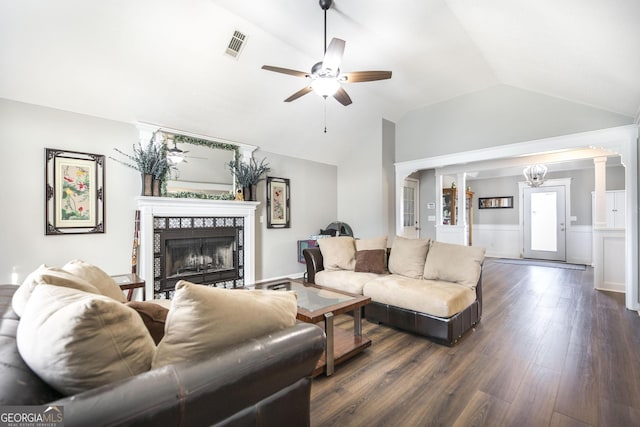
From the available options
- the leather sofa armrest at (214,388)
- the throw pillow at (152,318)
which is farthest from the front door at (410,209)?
the throw pillow at (152,318)

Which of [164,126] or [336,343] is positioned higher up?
[164,126]

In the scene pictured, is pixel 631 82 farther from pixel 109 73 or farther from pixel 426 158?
pixel 109 73

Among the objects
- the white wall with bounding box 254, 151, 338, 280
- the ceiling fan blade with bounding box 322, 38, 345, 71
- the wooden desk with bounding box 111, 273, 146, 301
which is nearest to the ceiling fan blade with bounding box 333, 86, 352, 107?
the ceiling fan blade with bounding box 322, 38, 345, 71

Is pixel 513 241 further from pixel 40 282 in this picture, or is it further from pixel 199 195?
pixel 40 282

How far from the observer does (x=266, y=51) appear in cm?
374

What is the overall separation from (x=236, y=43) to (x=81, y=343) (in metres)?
3.63

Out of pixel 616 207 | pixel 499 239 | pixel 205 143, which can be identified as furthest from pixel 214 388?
pixel 499 239

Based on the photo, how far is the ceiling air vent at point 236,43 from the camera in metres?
3.42

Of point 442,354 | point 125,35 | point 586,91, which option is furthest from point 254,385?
point 586,91

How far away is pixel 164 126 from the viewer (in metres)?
4.07

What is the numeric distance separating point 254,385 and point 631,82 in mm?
4218

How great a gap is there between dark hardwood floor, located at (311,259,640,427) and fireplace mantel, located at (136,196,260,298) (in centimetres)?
218

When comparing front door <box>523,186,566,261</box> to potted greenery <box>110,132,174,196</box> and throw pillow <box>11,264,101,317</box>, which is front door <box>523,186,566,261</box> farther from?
throw pillow <box>11,264,101,317</box>

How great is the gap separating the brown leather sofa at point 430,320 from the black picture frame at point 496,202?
20.3 feet
